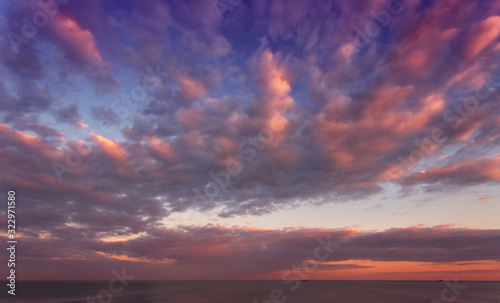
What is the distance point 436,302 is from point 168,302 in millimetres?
68573

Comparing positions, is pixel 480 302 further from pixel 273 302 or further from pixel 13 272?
pixel 13 272

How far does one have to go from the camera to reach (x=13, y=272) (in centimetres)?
3014

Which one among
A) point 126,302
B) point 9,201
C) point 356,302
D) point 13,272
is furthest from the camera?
point 356,302

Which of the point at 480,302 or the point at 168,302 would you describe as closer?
the point at 168,302

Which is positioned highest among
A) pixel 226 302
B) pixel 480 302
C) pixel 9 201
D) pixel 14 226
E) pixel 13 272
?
pixel 9 201

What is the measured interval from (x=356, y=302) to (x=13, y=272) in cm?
7158

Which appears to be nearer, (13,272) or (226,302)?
(13,272)

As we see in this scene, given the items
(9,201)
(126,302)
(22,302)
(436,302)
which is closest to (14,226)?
(9,201)

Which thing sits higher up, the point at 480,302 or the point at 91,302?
the point at 91,302

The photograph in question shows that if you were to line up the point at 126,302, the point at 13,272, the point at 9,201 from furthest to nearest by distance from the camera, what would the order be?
the point at 126,302 < the point at 13,272 < the point at 9,201

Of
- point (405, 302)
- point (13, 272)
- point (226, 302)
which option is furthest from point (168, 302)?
point (405, 302)

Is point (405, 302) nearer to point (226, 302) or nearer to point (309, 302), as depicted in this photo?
point (309, 302)

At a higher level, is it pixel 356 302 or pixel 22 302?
pixel 22 302

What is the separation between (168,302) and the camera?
67625 millimetres
